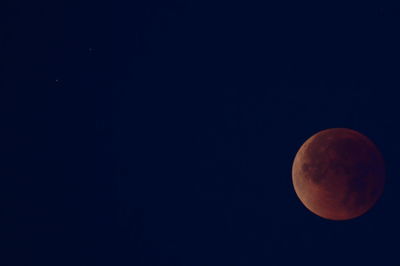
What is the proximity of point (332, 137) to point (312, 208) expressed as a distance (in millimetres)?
1919

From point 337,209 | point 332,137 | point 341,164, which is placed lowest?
point 337,209

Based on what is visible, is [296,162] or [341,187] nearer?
[341,187]

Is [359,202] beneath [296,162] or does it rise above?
beneath

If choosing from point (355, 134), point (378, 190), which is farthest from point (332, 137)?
point (378, 190)

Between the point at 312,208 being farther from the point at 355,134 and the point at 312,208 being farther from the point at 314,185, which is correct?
the point at 355,134

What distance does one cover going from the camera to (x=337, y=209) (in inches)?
465

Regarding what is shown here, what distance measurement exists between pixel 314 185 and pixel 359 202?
1.13 metres

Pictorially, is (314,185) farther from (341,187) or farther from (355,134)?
(355,134)

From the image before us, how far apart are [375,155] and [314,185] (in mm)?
1675

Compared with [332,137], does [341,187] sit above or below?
below

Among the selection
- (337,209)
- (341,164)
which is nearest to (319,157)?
(341,164)

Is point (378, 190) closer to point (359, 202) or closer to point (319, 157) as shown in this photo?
point (359, 202)

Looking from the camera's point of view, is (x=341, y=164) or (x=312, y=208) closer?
(x=341, y=164)

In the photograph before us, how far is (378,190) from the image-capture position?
38.7 ft
